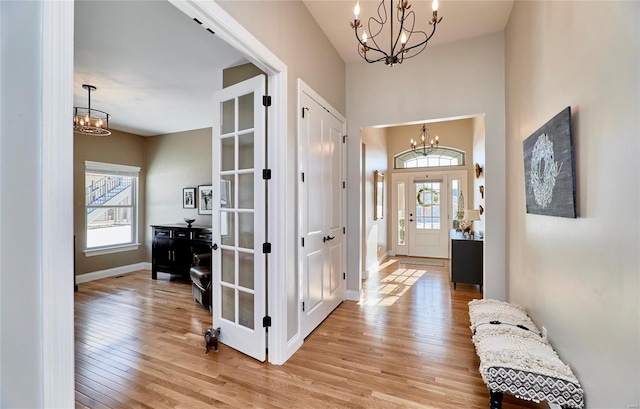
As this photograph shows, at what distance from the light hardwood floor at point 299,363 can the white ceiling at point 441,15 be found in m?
3.30

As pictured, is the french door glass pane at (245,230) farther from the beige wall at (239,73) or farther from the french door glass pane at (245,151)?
the beige wall at (239,73)

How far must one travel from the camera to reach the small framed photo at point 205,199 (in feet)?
18.3

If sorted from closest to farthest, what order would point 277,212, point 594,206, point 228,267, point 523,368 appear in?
point 594,206 < point 523,368 < point 277,212 < point 228,267

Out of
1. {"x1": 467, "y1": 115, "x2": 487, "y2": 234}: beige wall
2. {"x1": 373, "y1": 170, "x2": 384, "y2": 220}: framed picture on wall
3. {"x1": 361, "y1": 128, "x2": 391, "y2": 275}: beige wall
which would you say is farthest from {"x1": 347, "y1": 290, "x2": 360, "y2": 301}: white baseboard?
{"x1": 373, "y1": 170, "x2": 384, "y2": 220}: framed picture on wall

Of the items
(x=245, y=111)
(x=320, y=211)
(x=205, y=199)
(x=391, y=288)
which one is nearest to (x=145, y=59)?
(x=245, y=111)

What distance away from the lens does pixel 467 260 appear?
4.24 metres

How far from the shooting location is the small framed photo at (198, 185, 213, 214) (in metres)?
5.59

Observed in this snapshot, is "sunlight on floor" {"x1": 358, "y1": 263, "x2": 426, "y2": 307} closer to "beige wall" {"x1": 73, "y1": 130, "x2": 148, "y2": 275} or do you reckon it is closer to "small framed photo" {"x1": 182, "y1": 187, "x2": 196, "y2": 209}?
"small framed photo" {"x1": 182, "y1": 187, "x2": 196, "y2": 209}

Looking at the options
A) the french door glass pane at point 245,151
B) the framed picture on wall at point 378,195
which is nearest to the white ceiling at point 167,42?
the french door glass pane at point 245,151

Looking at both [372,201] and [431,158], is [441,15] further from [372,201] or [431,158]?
[431,158]

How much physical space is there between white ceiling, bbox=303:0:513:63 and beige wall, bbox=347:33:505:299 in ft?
0.63

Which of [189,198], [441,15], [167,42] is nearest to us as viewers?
[167,42]

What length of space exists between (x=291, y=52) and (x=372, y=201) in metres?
3.76

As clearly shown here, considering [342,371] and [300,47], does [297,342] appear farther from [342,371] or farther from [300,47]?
[300,47]
